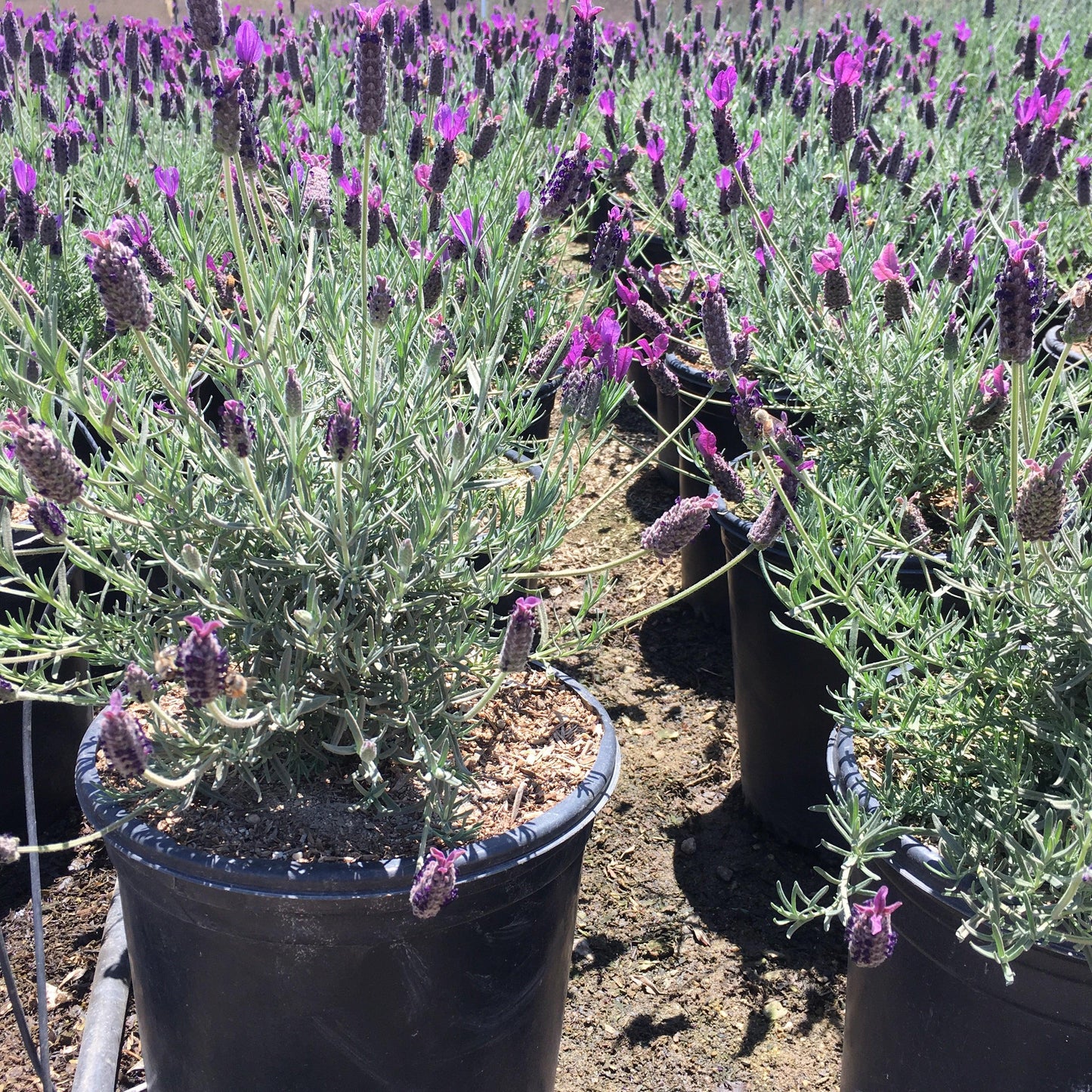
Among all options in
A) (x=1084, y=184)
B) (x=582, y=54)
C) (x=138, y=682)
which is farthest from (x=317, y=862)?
(x=1084, y=184)

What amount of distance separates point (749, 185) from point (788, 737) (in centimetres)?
123

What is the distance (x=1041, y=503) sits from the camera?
1072 millimetres

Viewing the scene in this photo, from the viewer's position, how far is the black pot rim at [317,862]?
126 centimetres

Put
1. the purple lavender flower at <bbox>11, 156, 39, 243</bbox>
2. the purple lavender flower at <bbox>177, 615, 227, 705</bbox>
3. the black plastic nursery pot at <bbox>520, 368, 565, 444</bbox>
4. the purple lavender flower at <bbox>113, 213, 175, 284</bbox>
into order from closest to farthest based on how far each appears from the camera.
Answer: the purple lavender flower at <bbox>177, 615, 227, 705</bbox> → the purple lavender flower at <bbox>113, 213, 175, 284</bbox> → the purple lavender flower at <bbox>11, 156, 39, 243</bbox> → the black plastic nursery pot at <bbox>520, 368, 565, 444</bbox>

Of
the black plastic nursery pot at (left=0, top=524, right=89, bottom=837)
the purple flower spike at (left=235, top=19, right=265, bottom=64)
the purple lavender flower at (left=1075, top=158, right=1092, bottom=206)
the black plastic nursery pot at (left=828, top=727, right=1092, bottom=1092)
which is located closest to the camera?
the black plastic nursery pot at (left=828, top=727, right=1092, bottom=1092)

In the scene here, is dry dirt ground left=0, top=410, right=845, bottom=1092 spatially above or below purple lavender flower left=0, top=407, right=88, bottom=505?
below

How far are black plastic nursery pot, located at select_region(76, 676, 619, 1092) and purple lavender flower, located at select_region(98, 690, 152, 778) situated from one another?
0.24m

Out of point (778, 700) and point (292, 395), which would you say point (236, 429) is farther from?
point (778, 700)

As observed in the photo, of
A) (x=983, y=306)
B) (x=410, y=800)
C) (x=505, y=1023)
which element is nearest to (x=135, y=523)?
(x=410, y=800)

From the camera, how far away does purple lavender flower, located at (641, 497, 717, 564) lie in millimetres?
1277

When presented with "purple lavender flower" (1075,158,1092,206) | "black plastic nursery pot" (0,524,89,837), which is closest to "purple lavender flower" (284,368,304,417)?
"black plastic nursery pot" (0,524,89,837)

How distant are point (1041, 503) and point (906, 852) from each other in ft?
1.48

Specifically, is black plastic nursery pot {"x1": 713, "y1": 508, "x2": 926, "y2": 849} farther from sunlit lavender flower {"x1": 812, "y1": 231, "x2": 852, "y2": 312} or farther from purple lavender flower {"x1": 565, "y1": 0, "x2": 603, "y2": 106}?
purple lavender flower {"x1": 565, "y1": 0, "x2": 603, "y2": 106}

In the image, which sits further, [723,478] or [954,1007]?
[723,478]
